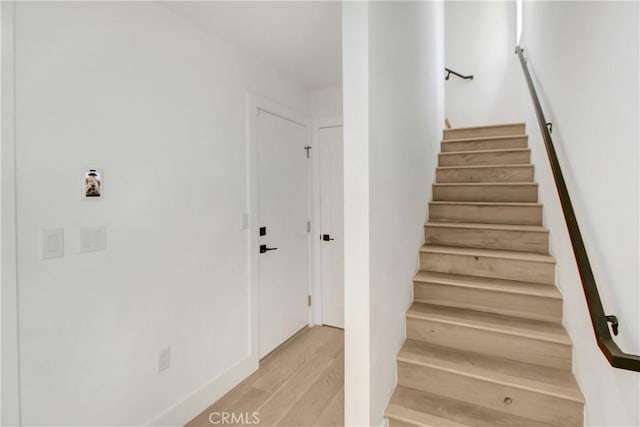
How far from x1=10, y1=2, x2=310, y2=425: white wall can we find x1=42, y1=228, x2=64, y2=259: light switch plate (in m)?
0.03

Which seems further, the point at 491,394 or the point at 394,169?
the point at 394,169

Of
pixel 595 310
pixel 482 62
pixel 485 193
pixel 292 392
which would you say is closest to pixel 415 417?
pixel 292 392

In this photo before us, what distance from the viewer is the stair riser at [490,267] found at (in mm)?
2100

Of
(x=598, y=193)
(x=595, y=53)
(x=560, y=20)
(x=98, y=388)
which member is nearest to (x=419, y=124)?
(x=560, y=20)

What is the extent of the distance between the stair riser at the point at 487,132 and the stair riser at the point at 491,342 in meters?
2.40

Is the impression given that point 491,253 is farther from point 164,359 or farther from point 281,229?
point 164,359

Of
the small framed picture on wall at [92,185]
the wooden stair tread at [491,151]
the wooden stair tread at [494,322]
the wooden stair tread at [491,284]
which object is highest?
the wooden stair tread at [491,151]

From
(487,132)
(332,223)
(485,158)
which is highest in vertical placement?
(487,132)

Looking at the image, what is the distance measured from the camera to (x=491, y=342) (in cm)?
188

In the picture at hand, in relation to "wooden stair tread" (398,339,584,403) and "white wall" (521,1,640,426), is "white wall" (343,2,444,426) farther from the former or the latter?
"white wall" (521,1,640,426)

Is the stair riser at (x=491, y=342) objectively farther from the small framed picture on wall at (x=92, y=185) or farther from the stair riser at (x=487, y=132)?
the stair riser at (x=487, y=132)

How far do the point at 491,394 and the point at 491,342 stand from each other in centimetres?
30

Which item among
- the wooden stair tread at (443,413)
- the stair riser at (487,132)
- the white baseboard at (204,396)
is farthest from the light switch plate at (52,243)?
the stair riser at (487,132)

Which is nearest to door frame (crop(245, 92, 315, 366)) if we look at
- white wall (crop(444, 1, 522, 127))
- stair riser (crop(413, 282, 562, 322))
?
stair riser (crop(413, 282, 562, 322))
